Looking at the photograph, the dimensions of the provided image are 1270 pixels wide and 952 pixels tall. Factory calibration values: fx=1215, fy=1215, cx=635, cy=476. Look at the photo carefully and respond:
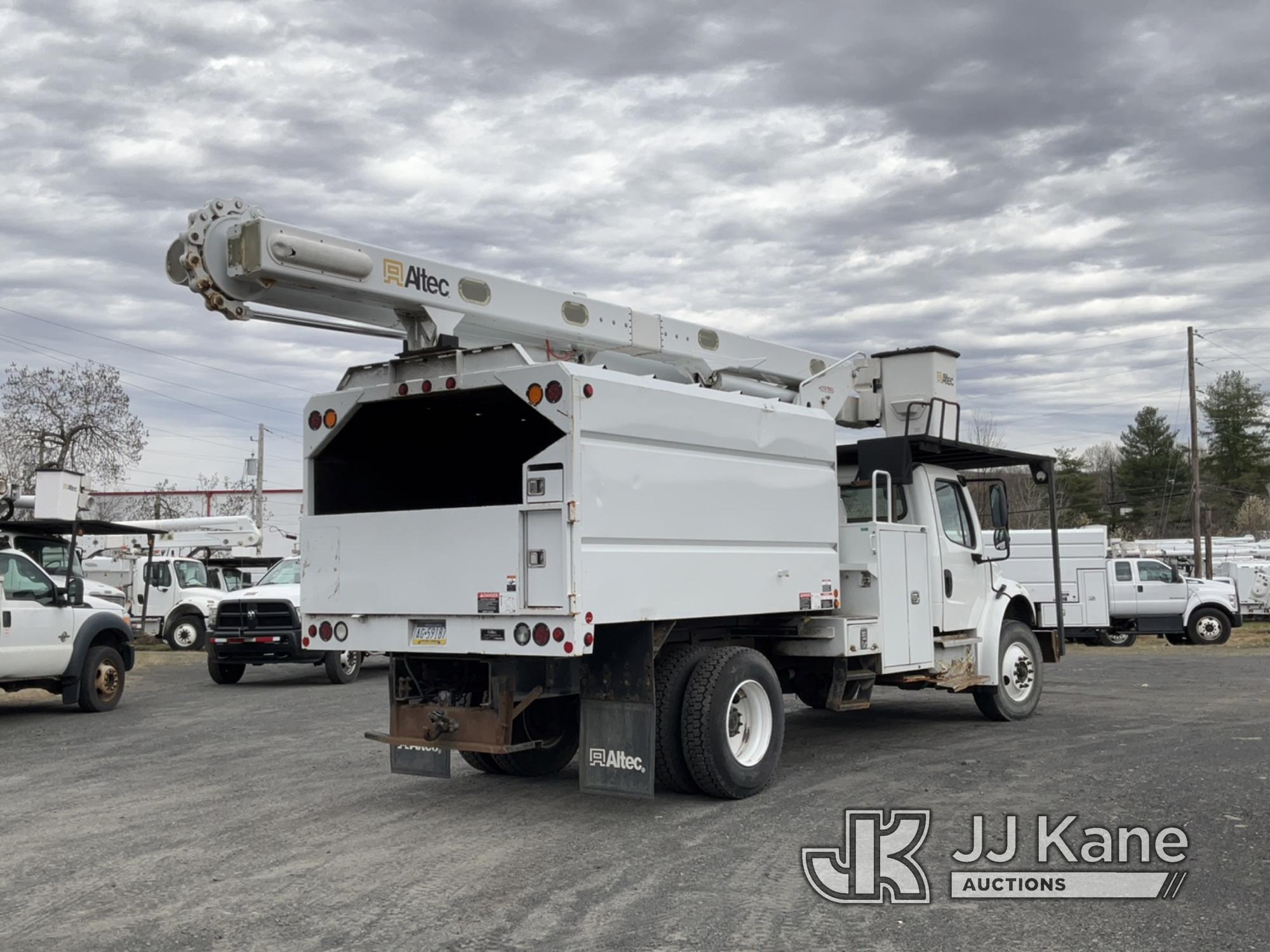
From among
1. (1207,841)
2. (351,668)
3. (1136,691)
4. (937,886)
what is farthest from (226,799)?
(1136,691)

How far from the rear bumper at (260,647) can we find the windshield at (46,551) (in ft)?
7.46

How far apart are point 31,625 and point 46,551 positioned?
19.8 feet

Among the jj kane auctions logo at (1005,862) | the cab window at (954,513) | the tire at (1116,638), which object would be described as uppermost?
the cab window at (954,513)

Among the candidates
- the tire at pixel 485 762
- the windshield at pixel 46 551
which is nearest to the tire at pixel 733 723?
the tire at pixel 485 762

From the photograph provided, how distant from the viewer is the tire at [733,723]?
809 cm

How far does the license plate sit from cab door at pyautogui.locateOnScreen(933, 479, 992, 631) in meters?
5.24

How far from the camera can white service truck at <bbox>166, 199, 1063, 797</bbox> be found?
286 inches

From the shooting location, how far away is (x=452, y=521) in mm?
7727

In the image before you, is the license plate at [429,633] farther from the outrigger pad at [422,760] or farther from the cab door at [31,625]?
the cab door at [31,625]

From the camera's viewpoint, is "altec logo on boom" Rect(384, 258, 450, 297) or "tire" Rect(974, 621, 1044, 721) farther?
"tire" Rect(974, 621, 1044, 721)

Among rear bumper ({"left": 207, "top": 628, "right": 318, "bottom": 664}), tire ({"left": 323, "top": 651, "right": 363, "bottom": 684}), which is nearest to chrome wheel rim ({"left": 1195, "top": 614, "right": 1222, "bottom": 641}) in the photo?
tire ({"left": 323, "top": 651, "right": 363, "bottom": 684})

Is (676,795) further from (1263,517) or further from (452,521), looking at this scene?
(1263,517)

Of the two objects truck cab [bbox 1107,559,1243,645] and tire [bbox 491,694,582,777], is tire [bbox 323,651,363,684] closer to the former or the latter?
tire [bbox 491,694,582,777]

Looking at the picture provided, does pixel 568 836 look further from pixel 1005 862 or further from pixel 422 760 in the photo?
pixel 1005 862
